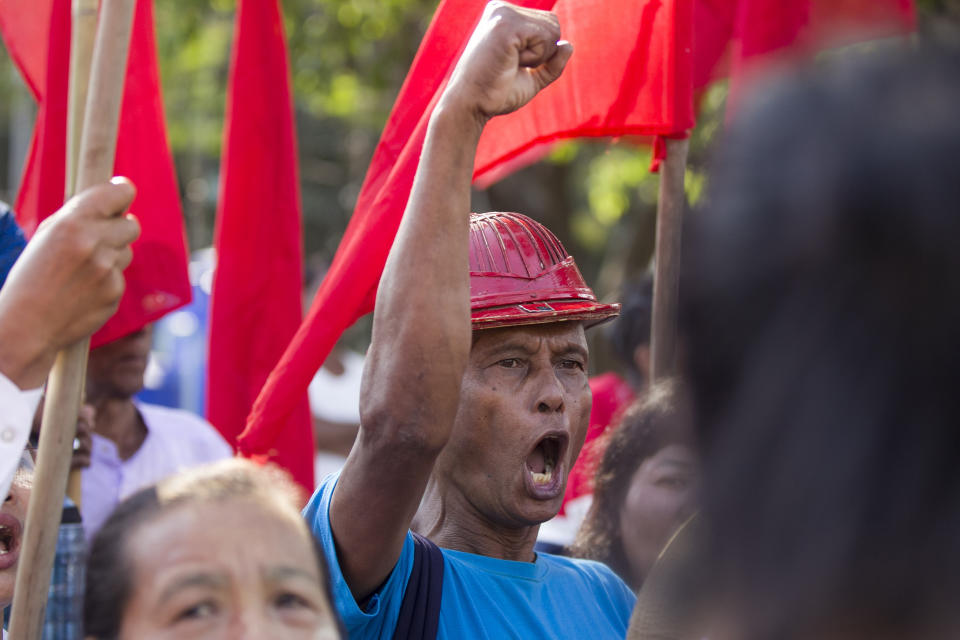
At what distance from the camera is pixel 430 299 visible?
175 cm

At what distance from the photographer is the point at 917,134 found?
737mm

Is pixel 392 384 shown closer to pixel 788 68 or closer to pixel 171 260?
pixel 788 68

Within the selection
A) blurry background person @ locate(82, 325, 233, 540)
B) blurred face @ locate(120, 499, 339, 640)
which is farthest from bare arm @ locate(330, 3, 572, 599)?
blurry background person @ locate(82, 325, 233, 540)

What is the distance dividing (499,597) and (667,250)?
1154mm

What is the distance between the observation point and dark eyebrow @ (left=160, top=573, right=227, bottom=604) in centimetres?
141

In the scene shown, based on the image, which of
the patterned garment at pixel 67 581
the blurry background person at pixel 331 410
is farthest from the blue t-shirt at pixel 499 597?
the blurry background person at pixel 331 410

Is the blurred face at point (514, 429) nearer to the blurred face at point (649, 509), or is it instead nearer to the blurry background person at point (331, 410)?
the blurred face at point (649, 509)

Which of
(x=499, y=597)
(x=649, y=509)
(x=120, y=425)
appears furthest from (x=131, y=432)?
(x=499, y=597)

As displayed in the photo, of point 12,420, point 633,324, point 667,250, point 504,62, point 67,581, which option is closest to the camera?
point 12,420

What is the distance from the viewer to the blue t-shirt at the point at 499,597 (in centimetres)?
193

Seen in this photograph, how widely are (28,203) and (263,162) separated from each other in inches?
32.6

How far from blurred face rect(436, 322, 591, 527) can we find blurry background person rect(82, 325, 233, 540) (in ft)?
6.68

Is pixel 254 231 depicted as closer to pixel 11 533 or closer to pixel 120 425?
pixel 120 425

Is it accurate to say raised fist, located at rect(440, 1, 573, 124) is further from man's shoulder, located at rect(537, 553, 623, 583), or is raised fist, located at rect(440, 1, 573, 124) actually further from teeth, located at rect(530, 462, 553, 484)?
man's shoulder, located at rect(537, 553, 623, 583)
